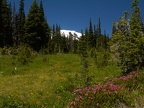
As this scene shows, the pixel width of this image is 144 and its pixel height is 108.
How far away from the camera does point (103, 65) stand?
2625 cm

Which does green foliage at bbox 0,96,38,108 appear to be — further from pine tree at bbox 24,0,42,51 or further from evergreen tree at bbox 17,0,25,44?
evergreen tree at bbox 17,0,25,44

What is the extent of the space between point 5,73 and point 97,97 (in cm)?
1394

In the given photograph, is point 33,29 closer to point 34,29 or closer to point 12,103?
point 34,29

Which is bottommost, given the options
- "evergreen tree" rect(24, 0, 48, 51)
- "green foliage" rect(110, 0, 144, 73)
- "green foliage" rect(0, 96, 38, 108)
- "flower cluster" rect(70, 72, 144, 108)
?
"green foliage" rect(0, 96, 38, 108)

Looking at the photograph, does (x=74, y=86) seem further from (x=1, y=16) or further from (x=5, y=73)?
(x=1, y=16)

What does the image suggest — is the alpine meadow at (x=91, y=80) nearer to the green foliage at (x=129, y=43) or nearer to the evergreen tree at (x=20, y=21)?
the green foliage at (x=129, y=43)

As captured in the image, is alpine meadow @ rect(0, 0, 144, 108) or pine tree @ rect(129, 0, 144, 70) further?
pine tree @ rect(129, 0, 144, 70)

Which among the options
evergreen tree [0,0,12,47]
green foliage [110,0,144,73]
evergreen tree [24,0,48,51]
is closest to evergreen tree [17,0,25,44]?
evergreen tree [0,0,12,47]

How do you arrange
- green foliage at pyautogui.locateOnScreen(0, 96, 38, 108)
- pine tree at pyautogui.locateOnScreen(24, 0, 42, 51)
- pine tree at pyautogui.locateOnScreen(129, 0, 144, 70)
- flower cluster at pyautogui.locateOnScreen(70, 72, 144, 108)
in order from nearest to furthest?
green foliage at pyautogui.locateOnScreen(0, 96, 38, 108) → flower cluster at pyautogui.locateOnScreen(70, 72, 144, 108) → pine tree at pyautogui.locateOnScreen(129, 0, 144, 70) → pine tree at pyautogui.locateOnScreen(24, 0, 42, 51)

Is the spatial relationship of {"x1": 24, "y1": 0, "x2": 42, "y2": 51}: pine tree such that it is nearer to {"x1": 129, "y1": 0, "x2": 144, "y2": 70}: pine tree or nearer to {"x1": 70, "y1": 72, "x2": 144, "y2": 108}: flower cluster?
{"x1": 129, "y1": 0, "x2": 144, "y2": 70}: pine tree

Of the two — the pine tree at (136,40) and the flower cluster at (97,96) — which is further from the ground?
the pine tree at (136,40)

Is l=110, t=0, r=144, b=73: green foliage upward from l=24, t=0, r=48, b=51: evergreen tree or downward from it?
downward

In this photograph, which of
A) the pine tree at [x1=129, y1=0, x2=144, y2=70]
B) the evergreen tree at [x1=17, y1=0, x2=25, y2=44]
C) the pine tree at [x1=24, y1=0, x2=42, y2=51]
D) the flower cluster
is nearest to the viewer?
the flower cluster

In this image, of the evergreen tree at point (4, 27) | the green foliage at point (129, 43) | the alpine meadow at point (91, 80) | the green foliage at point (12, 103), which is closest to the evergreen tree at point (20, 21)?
the evergreen tree at point (4, 27)
